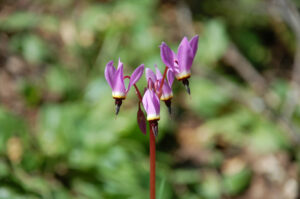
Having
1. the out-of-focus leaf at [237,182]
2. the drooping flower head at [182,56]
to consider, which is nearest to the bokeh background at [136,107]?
the out-of-focus leaf at [237,182]

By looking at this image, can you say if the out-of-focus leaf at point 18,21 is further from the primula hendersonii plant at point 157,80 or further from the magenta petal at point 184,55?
the magenta petal at point 184,55

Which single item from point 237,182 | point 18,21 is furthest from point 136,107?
point 18,21

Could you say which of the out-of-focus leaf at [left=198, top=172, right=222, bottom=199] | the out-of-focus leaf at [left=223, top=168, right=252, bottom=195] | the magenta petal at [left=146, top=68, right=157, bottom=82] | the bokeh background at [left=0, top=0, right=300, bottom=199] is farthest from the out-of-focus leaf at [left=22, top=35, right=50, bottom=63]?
the magenta petal at [left=146, top=68, right=157, bottom=82]

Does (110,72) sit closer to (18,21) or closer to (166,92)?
(166,92)

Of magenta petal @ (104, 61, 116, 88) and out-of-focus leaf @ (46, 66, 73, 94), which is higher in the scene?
out-of-focus leaf @ (46, 66, 73, 94)

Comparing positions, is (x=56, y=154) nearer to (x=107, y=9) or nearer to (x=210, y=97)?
(x=210, y=97)

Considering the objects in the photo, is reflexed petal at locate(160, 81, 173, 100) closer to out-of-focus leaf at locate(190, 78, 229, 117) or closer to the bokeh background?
the bokeh background
